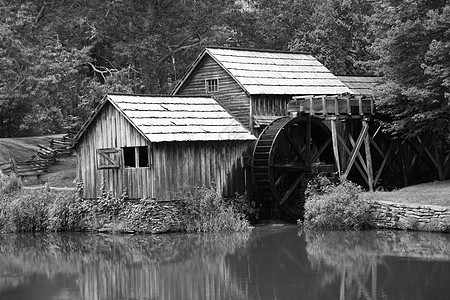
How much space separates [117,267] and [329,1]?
76.7ft

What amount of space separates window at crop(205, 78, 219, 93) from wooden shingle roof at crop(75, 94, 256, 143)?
4.85 ft

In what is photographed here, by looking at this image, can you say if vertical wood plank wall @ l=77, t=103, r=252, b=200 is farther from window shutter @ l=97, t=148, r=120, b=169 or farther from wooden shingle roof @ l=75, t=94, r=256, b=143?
wooden shingle roof @ l=75, t=94, r=256, b=143

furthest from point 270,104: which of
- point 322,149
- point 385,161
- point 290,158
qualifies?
point 385,161

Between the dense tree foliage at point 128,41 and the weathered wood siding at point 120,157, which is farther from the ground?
the dense tree foliage at point 128,41

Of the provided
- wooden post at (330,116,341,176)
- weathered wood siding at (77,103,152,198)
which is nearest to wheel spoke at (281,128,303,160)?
wooden post at (330,116,341,176)

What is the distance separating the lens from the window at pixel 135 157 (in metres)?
27.3

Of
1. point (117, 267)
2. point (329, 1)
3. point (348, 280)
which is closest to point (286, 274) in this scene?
point (348, 280)

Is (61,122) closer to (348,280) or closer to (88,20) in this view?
(88,20)

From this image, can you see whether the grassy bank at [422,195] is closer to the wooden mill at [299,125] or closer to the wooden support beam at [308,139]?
the wooden mill at [299,125]

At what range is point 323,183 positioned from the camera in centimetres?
2775

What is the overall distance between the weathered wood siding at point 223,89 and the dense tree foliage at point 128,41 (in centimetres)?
660

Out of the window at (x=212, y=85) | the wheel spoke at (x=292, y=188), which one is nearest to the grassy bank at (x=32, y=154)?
the window at (x=212, y=85)

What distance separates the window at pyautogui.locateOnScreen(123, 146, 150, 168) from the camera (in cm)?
2733

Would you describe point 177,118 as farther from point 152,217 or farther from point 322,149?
point 322,149
